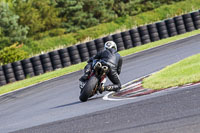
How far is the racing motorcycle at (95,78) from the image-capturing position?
10.2m

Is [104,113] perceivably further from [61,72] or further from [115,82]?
[61,72]

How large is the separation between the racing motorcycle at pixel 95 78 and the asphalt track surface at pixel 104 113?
282 mm

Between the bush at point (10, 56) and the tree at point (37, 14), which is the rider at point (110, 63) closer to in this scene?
the bush at point (10, 56)

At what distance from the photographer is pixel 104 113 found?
8227 millimetres

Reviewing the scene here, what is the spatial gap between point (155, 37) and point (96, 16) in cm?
2631

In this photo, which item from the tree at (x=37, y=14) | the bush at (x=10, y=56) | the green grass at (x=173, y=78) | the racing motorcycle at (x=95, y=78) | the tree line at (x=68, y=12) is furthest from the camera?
the tree line at (x=68, y=12)

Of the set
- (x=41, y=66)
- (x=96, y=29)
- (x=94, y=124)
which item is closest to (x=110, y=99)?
(x=94, y=124)

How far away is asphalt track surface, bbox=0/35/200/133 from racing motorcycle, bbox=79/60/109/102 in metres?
0.28

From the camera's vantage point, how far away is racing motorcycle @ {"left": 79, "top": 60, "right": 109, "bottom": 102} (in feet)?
33.4

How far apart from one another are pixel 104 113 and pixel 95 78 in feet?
6.82

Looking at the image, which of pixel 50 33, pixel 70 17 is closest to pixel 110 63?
pixel 50 33

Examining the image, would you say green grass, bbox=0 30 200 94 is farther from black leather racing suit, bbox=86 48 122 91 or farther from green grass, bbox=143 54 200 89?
black leather racing suit, bbox=86 48 122 91

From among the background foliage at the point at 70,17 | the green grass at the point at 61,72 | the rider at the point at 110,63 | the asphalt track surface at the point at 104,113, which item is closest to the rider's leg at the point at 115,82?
the rider at the point at 110,63

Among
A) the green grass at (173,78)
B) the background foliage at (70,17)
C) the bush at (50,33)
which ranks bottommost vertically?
the bush at (50,33)
